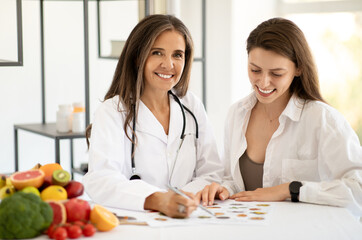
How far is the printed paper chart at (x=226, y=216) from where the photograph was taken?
1491mm

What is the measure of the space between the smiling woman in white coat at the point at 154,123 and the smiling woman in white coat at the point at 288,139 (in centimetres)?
15

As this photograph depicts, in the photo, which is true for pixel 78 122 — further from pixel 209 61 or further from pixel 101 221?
pixel 101 221

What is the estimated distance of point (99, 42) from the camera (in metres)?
3.72

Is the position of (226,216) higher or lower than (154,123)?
lower

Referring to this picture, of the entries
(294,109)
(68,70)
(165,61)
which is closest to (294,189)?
(294,109)

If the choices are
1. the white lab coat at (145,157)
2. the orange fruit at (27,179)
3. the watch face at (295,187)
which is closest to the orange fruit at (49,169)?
the orange fruit at (27,179)

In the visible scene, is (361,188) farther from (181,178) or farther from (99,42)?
(99,42)

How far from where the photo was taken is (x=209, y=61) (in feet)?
12.5

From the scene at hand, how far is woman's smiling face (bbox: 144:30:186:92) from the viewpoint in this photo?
2.02m

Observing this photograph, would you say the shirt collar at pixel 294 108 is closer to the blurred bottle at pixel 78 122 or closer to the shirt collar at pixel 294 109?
the shirt collar at pixel 294 109

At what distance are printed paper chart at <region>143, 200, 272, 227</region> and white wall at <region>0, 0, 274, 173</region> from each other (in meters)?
2.02

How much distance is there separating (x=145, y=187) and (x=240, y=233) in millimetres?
411

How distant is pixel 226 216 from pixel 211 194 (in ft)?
0.72

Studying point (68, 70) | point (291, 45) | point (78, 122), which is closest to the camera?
point (291, 45)
